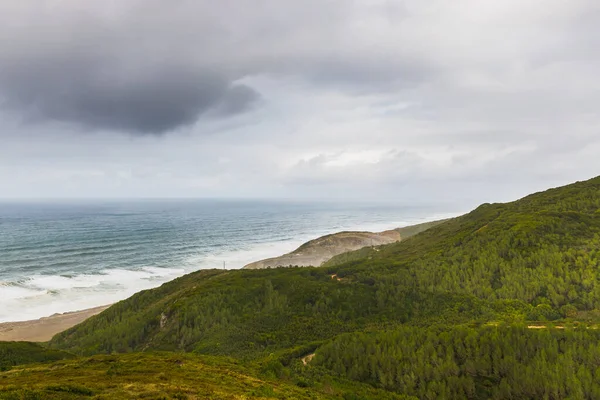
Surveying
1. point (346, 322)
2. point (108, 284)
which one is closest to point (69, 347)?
point (108, 284)

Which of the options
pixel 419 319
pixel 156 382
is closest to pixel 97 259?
pixel 156 382

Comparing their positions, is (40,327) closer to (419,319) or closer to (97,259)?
(97,259)

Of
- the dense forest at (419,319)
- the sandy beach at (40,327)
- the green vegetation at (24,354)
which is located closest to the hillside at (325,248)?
the dense forest at (419,319)

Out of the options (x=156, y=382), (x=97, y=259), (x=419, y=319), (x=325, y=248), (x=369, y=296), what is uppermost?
(x=156, y=382)

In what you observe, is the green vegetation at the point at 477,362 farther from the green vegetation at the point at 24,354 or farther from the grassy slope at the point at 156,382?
the green vegetation at the point at 24,354

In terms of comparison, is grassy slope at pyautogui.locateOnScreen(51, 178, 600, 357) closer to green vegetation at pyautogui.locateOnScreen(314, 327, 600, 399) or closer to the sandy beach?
the sandy beach

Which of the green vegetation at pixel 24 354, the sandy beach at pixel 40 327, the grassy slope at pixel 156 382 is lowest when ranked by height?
the sandy beach at pixel 40 327
